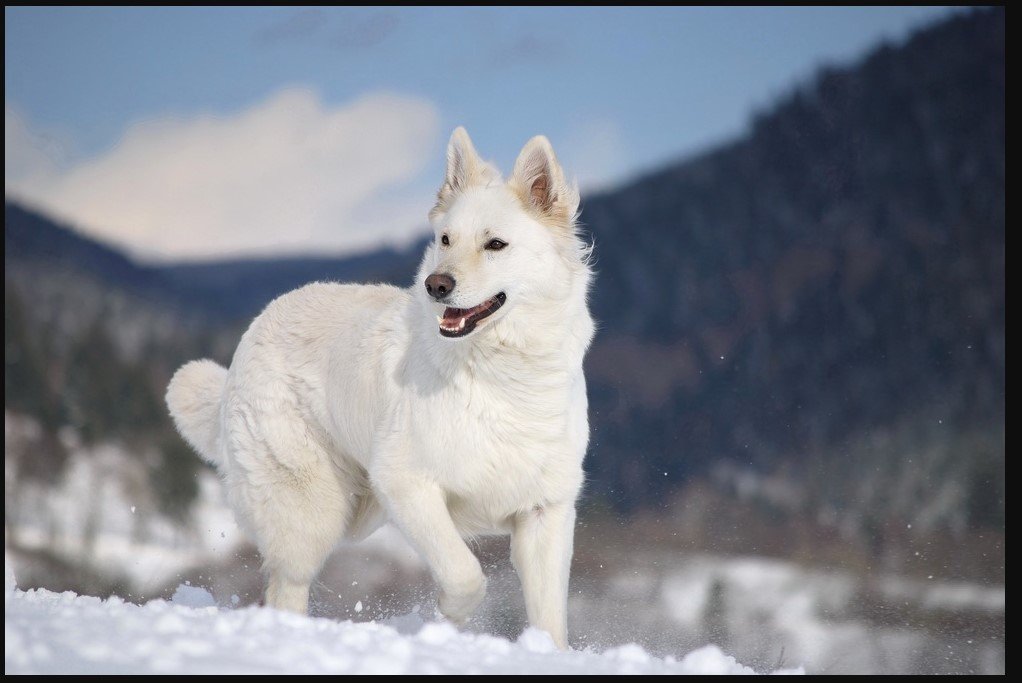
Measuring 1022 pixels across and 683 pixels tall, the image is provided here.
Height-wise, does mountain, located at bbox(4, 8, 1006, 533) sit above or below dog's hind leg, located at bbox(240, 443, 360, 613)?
above

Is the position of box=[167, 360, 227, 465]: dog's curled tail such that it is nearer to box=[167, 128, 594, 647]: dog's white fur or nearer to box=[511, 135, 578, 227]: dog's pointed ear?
box=[167, 128, 594, 647]: dog's white fur

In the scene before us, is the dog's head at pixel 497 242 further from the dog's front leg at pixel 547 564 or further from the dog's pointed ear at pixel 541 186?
the dog's front leg at pixel 547 564

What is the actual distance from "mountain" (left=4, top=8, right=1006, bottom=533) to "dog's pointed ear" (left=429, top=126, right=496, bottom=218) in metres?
21.9

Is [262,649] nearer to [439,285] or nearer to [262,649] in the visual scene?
[262,649]

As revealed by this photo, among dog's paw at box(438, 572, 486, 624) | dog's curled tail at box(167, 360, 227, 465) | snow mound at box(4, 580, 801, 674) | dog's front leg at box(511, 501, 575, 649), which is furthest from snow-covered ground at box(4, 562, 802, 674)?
dog's curled tail at box(167, 360, 227, 465)

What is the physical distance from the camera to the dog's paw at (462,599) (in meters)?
5.31

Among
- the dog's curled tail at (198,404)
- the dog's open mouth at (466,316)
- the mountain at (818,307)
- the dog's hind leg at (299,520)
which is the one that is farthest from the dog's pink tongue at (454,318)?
the mountain at (818,307)

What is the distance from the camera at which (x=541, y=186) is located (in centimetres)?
569

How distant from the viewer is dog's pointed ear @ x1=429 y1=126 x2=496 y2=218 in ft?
19.1

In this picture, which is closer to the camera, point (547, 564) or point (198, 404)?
point (547, 564)

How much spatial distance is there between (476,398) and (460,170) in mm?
1373

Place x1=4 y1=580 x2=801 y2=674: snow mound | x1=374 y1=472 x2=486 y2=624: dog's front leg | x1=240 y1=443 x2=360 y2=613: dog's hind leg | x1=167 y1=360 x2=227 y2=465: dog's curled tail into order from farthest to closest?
x1=167 y1=360 x2=227 y2=465: dog's curled tail
x1=240 y1=443 x2=360 y2=613: dog's hind leg
x1=374 y1=472 x2=486 y2=624: dog's front leg
x1=4 y1=580 x2=801 y2=674: snow mound

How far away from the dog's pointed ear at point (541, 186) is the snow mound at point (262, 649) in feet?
7.56

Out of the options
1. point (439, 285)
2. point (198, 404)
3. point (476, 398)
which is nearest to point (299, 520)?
point (198, 404)
